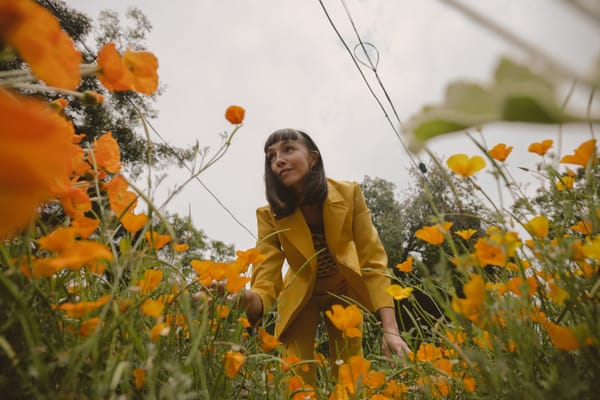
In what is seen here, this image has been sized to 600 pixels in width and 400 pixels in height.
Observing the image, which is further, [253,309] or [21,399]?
[253,309]

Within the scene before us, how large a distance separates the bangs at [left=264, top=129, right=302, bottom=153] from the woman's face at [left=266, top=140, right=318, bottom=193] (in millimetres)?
39

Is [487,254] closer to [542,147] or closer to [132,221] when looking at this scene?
[542,147]

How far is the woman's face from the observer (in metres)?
1.72

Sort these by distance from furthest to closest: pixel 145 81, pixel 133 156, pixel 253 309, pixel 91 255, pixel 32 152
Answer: pixel 133 156 < pixel 253 309 < pixel 145 81 < pixel 91 255 < pixel 32 152

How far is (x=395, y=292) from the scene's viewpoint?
2.29 feet

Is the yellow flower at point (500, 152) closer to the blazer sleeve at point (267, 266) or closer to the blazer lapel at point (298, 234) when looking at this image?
the blazer sleeve at point (267, 266)

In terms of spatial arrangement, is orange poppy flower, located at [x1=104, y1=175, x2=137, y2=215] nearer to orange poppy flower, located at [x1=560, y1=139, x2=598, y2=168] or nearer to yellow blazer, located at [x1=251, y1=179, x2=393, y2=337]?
orange poppy flower, located at [x1=560, y1=139, x2=598, y2=168]

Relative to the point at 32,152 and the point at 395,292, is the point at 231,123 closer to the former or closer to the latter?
the point at 395,292

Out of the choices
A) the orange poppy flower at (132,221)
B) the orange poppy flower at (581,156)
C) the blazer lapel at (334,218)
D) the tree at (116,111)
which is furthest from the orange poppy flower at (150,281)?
the tree at (116,111)

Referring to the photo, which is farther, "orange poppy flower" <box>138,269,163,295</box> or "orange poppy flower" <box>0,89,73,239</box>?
"orange poppy flower" <box>138,269,163,295</box>

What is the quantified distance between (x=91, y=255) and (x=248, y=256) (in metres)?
0.49

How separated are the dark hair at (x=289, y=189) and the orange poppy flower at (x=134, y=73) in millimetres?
1356

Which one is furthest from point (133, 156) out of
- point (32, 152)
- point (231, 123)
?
point (32, 152)

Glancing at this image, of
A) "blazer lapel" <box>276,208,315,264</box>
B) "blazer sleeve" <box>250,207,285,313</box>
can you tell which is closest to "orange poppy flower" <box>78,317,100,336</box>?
"blazer sleeve" <box>250,207,285,313</box>
